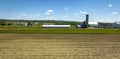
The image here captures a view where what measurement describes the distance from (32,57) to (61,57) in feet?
5.54

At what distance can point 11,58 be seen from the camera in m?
11.4

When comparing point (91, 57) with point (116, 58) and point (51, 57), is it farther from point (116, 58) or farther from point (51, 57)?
point (51, 57)

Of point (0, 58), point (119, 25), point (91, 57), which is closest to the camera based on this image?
point (0, 58)

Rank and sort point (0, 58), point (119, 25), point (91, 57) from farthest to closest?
point (119, 25) < point (91, 57) < point (0, 58)

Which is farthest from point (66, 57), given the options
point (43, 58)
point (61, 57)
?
point (43, 58)

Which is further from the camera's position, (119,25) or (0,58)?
(119,25)

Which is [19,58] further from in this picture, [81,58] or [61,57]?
[81,58]

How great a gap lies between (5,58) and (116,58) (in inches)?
247

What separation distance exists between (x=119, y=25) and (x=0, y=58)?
313 feet

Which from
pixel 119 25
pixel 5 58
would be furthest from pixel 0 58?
pixel 119 25

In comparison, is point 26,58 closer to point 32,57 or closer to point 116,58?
point 32,57

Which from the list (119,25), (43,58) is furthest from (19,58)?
(119,25)

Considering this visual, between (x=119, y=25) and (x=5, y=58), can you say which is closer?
(x=5, y=58)

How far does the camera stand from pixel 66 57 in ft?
39.3
